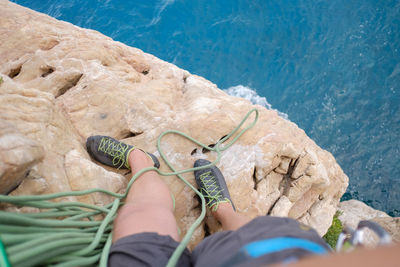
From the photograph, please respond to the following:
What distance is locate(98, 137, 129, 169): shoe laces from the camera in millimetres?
2525

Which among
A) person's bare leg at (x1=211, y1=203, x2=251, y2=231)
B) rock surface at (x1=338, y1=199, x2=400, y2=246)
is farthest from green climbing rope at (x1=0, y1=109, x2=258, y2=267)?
rock surface at (x1=338, y1=199, x2=400, y2=246)

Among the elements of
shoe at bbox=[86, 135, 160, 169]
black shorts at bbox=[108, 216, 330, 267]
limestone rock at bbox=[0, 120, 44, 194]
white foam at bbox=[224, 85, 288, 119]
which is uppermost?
black shorts at bbox=[108, 216, 330, 267]

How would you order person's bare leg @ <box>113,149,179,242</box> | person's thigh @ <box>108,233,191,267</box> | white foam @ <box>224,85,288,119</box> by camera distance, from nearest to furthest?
person's thigh @ <box>108,233,191,267</box> → person's bare leg @ <box>113,149,179,242</box> → white foam @ <box>224,85,288,119</box>

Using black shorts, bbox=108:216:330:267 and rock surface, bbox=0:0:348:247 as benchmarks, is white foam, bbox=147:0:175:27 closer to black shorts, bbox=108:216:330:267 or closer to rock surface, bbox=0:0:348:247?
rock surface, bbox=0:0:348:247

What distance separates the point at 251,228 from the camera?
1267mm

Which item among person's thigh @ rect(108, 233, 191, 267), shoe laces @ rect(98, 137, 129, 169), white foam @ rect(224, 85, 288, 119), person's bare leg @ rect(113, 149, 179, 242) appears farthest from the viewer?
white foam @ rect(224, 85, 288, 119)

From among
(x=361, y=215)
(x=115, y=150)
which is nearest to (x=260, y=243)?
(x=115, y=150)

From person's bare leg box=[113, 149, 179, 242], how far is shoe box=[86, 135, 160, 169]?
0.09 metres

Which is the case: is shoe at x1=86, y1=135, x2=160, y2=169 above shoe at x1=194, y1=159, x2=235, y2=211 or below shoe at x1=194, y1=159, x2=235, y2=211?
below

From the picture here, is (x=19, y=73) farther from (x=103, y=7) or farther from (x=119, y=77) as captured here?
(x=103, y=7)

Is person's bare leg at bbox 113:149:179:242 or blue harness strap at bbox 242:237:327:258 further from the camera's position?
person's bare leg at bbox 113:149:179:242

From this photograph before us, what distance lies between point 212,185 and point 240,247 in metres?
1.49

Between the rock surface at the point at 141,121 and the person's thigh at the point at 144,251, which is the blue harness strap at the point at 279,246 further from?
the rock surface at the point at 141,121

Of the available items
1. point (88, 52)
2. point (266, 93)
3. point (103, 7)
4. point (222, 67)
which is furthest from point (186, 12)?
point (88, 52)
